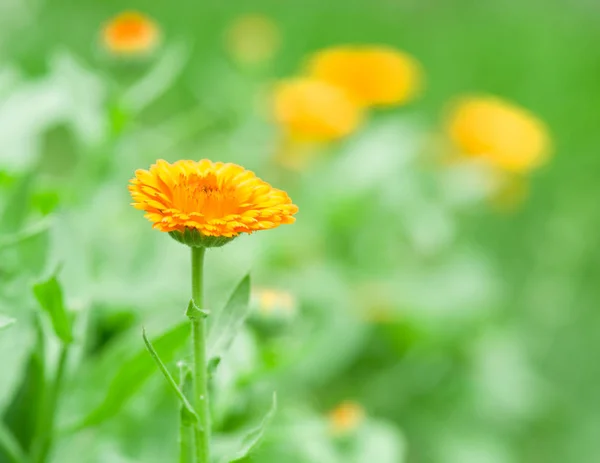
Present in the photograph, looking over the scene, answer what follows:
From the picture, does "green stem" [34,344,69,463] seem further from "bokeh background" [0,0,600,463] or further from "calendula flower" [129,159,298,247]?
"calendula flower" [129,159,298,247]

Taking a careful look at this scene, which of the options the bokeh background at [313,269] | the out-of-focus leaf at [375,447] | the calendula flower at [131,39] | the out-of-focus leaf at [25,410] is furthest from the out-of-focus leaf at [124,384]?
the calendula flower at [131,39]

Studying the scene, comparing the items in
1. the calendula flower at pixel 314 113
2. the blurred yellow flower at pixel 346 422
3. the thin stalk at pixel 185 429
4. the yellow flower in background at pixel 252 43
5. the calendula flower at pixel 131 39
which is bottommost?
the thin stalk at pixel 185 429

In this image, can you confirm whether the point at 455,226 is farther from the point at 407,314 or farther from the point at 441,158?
the point at 407,314

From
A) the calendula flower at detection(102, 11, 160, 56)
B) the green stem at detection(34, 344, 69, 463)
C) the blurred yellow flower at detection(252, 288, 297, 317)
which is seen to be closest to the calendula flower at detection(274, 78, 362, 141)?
the calendula flower at detection(102, 11, 160, 56)

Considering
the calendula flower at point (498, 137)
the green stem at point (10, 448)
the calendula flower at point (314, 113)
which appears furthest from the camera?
the calendula flower at point (498, 137)

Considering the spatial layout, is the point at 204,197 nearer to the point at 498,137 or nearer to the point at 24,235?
the point at 24,235

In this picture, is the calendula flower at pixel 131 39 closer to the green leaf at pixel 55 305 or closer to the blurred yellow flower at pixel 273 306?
the blurred yellow flower at pixel 273 306

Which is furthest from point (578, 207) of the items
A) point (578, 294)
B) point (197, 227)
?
point (197, 227)

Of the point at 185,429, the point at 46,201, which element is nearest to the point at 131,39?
the point at 46,201
